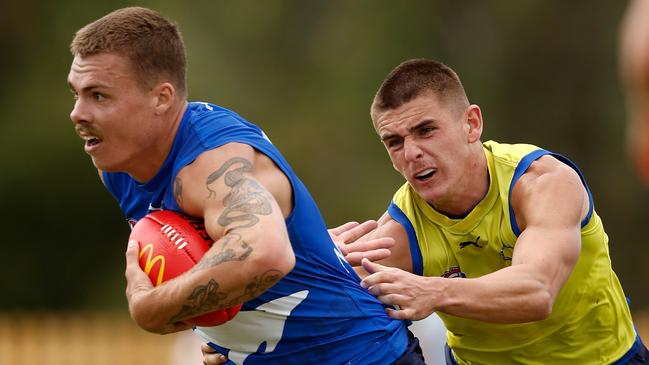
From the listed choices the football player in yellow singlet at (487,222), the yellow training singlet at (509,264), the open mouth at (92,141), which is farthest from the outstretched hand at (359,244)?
the open mouth at (92,141)

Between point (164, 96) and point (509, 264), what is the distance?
1.78m

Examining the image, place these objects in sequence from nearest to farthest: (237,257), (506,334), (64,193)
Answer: (237,257), (506,334), (64,193)

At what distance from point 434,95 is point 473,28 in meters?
18.5

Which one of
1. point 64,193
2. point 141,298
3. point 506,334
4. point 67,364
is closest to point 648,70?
point 141,298

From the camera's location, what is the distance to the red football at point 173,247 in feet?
14.7

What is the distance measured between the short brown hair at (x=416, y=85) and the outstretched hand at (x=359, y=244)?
59cm

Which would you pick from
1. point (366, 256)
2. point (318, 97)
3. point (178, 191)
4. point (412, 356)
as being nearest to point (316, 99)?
point (318, 97)

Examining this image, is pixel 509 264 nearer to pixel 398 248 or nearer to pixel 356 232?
pixel 398 248

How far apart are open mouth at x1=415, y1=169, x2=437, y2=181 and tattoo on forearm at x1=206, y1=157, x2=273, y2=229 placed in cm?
118

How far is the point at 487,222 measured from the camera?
17.6ft

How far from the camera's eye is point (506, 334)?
5430 millimetres

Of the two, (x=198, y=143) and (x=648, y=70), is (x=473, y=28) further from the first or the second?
(x=648, y=70)

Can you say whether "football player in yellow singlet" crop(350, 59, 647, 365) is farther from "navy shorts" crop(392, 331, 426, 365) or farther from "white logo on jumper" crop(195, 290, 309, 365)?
"white logo on jumper" crop(195, 290, 309, 365)

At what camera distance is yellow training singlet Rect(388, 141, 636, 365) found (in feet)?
17.5
